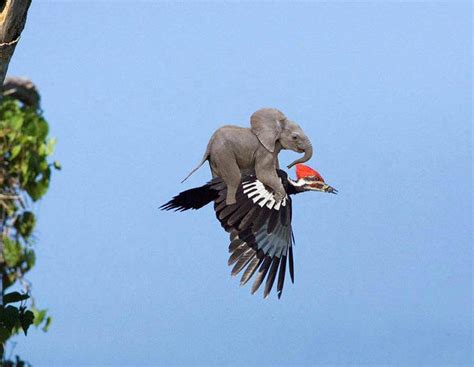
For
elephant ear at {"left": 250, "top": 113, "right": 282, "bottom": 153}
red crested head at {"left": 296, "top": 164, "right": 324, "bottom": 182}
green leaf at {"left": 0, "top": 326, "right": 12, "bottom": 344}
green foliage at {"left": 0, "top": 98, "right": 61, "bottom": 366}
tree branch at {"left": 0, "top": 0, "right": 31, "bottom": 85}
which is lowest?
green leaf at {"left": 0, "top": 326, "right": 12, "bottom": 344}

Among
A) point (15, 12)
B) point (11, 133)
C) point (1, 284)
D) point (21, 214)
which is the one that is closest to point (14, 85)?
point (11, 133)

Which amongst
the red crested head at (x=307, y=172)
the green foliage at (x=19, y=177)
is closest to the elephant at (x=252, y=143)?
the red crested head at (x=307, y=172)

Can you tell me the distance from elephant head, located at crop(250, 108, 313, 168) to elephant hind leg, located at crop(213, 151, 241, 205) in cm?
11

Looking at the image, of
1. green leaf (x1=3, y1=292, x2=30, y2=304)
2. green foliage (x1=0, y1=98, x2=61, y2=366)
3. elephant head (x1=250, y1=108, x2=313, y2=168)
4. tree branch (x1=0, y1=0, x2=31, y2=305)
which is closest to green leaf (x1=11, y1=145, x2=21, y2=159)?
green foliage (x1=0, y1=98, x2=61, y2=366)

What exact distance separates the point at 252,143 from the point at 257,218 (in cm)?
44

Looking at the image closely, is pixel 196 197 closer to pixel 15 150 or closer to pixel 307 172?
pixel 307 172

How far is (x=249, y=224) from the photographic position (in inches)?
114

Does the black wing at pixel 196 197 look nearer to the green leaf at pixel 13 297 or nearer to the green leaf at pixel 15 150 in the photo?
the green leaf at pixel 13 297

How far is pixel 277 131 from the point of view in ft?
8.29

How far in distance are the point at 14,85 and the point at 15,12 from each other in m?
4.63

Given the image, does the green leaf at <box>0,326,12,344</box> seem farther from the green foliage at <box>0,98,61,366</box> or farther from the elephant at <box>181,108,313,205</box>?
the green foliage at <box>0,98,61,366</box>

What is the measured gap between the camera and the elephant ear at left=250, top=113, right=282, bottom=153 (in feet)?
8.27

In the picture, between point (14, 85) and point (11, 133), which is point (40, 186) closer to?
point (11, 133)

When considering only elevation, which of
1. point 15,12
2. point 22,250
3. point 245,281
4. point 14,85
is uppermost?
point 14,85
